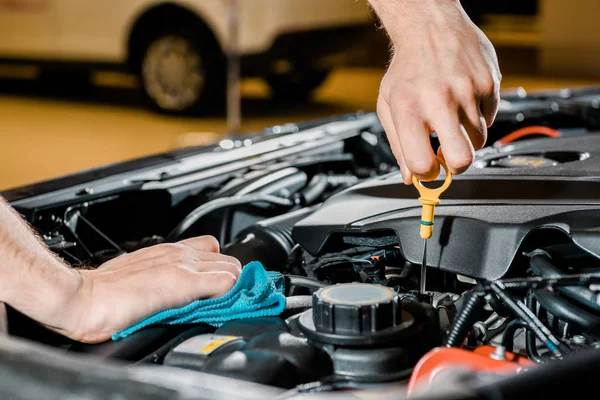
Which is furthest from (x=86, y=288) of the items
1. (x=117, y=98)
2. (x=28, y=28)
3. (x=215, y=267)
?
(x=117, y=98)

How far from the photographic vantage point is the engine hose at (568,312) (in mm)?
988

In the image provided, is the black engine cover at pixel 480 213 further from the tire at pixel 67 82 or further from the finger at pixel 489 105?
the tire at pixel 67 82

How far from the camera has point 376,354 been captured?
0.97m

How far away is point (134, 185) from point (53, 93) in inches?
215

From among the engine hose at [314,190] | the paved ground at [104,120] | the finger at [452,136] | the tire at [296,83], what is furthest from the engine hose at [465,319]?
the tire at [296,83]

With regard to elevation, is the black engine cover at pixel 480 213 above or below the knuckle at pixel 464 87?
below

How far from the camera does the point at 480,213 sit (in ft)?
4.06

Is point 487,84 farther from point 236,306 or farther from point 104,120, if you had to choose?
point 104,120

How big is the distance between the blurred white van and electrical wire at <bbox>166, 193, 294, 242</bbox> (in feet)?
11.7

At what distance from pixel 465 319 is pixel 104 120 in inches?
202

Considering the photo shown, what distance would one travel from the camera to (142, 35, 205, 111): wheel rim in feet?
17.8

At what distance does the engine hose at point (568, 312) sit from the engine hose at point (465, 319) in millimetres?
84

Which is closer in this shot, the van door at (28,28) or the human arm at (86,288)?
the human arm at (86,288)

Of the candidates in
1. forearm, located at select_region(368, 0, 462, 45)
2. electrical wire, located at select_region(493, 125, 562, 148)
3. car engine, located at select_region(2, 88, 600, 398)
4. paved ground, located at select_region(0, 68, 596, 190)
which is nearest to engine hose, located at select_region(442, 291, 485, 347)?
car engine, located at select_region(2, 88, 600, 398)
